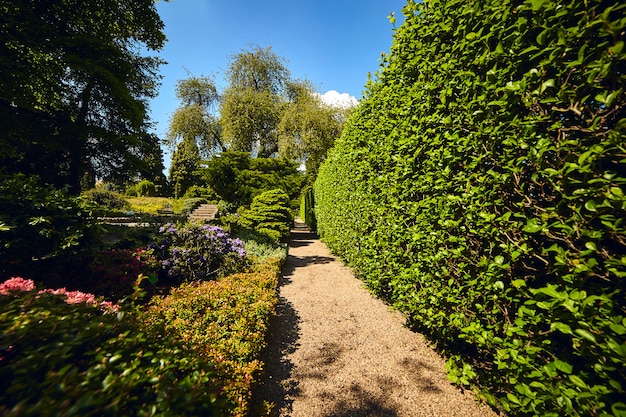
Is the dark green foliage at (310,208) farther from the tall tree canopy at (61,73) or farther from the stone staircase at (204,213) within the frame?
the tall tree canopy at (61,73)

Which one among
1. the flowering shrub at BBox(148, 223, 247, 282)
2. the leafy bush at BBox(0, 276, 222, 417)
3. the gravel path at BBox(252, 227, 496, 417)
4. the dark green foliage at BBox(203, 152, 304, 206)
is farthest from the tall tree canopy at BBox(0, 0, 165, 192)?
the gravel path at BBox(252, 227, 496, 417)

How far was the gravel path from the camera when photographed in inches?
108

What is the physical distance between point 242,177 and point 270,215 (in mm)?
3755

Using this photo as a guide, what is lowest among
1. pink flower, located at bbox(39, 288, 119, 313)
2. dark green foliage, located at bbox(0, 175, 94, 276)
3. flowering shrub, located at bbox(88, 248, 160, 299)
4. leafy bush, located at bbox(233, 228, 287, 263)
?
leafy bush, located at bbox(233, 228, 287, 263)

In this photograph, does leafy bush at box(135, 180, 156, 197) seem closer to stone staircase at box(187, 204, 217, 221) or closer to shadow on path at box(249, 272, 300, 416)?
stone staircase at box(187, 204, 217, 221)

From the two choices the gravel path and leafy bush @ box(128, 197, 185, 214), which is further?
leafy bush @ box(128, 197, 185, 214)

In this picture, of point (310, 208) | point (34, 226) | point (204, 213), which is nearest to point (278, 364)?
point (34, 226)

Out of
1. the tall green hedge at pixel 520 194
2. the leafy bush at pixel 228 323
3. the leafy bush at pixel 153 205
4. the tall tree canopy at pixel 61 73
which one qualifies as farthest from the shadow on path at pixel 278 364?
the leafy bush at pixel 153 205

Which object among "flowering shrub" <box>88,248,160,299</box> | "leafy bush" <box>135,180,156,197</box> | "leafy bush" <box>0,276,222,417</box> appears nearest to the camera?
"leafy bush" <box>0,276,222,417</box>

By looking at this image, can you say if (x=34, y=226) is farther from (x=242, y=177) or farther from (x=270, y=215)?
(x=242, y=177)

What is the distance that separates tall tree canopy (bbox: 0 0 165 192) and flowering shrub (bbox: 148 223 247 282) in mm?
7855

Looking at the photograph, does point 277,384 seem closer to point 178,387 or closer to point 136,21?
point 178,387

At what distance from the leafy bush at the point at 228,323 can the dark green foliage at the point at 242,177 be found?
10.8m

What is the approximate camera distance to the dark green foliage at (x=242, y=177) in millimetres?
15176
